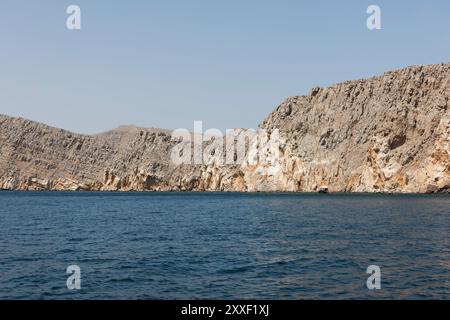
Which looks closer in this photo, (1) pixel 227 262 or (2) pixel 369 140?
(1) pixel 227 262

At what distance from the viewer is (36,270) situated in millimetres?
25750

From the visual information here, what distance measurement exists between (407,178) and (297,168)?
43259mm

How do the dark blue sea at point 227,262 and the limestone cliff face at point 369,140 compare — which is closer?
the dark blue sea at point 227,262

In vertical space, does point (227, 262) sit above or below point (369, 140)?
below

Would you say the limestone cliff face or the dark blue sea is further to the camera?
the limestone cliff face

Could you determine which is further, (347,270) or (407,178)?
(407,178)
